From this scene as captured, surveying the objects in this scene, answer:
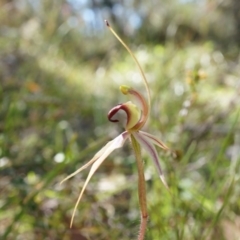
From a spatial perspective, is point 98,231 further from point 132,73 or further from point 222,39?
point 222,39

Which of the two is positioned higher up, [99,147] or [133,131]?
[133,131]

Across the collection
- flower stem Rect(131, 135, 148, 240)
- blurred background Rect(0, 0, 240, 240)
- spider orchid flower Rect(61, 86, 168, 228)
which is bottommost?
blurred background Rect(0, 0, 240, 240)

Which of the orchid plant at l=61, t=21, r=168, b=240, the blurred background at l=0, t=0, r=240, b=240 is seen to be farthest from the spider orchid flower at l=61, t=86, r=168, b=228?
the blurred background at l=0, t=0, r=240, b=240

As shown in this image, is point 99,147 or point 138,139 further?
point 99,147

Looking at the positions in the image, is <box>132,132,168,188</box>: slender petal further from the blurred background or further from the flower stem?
the blurred background

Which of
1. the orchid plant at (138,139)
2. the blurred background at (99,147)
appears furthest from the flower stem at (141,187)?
the blurred background at (99,147)

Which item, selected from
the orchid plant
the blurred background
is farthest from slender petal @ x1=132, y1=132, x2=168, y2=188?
the blurred background

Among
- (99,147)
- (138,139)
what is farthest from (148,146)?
(99,147)

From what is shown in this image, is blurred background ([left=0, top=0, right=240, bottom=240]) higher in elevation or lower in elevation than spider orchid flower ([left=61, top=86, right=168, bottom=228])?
lower

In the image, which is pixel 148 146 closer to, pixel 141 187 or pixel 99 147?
pixel 141 187

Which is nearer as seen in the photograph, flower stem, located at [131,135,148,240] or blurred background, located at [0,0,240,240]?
flower stem, located at [131,135,148,240]

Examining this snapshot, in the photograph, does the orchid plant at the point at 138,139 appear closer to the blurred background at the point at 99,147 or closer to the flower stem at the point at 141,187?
the flower stem at the point at 141,187
